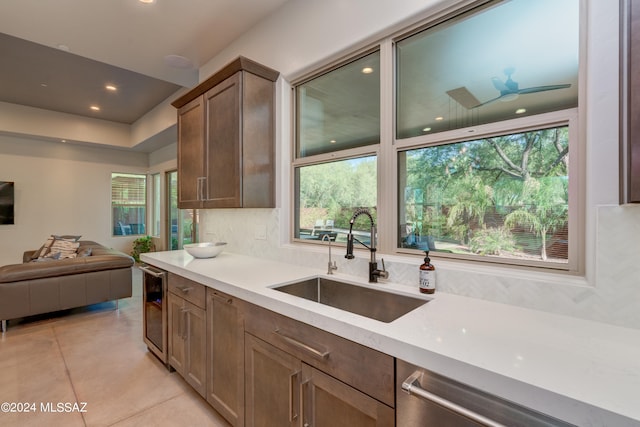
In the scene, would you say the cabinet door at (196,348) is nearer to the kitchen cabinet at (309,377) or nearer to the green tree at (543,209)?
the kitchen cabinet at (309,377)

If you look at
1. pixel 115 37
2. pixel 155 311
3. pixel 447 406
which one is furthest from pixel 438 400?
pixel 115 37

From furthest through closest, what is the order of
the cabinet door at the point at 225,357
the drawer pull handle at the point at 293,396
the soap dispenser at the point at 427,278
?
1. the cabinet door at the point at 225,357
2. the soap dispenser at the point at 427,278
3. the drawer pull handle at the point at 293,396

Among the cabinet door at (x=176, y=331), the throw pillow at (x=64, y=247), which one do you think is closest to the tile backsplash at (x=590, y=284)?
the cabinet door at (x=176, y=331)

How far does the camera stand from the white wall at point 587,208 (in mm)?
1053

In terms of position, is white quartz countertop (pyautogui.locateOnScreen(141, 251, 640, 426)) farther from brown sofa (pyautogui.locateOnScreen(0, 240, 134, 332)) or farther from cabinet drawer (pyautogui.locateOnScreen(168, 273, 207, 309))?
brown sofa (pyautogui.locateOnScreen(0, 240, 134, 332))

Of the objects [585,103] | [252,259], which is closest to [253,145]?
[252,259]

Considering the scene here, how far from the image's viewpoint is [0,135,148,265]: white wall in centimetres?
555

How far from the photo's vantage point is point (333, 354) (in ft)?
3.60

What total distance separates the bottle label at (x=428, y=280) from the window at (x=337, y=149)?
1.70ft

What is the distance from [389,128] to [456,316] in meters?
1.11

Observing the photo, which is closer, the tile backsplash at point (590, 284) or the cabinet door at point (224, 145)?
the tile backsplash at point (590, 284)

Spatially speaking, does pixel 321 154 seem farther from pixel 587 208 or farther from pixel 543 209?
pixel 587 208

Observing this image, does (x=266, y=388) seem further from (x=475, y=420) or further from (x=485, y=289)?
(x=485, y=289)

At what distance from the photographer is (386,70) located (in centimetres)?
177
